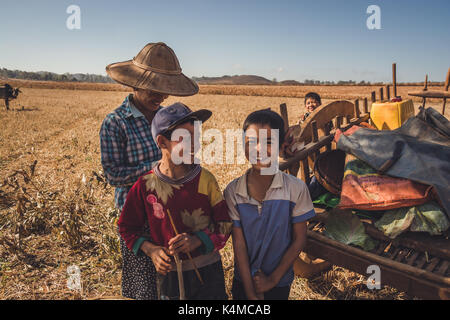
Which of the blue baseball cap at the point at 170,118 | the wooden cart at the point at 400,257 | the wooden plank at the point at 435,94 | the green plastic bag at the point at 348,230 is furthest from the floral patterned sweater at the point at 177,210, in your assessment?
the wooden plank at the point at 435,94

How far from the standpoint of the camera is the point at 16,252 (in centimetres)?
355

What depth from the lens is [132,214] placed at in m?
1.72

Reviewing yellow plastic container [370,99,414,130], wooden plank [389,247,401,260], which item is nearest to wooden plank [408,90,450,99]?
yellow plastic container [370,99,414,130]

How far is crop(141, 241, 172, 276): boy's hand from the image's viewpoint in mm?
1615

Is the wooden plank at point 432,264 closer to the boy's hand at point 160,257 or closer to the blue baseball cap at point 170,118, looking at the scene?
the boy's hand at point 160,257

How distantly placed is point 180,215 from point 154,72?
1.12 meters

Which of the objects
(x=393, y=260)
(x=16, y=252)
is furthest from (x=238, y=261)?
(x=16, y=252)

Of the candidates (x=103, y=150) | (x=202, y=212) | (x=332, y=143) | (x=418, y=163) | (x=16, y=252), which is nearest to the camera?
(x=202, y=212)

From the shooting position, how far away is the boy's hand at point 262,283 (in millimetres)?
1767

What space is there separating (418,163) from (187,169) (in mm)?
1435

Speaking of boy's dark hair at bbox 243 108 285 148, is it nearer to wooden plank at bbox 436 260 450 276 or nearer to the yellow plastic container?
wooden plank at bbox 436 260 450 276

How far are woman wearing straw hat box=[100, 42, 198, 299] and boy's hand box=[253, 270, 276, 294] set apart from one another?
68 centimetres
